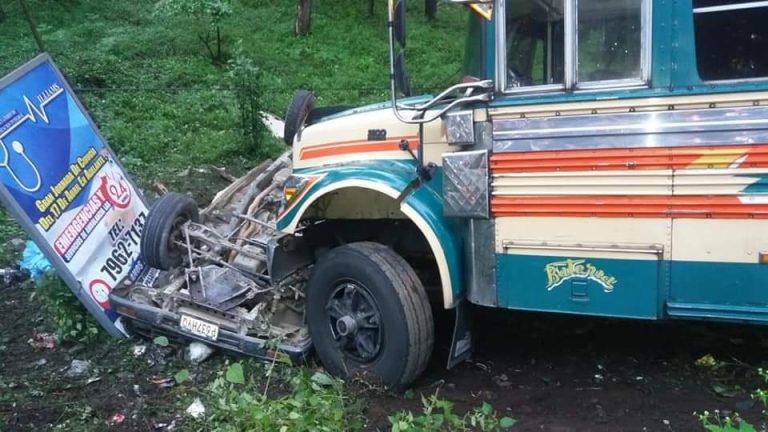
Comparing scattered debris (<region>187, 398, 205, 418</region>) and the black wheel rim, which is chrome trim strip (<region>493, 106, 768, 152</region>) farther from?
scattered debris (<region>187, 398, 205, 418</region>)

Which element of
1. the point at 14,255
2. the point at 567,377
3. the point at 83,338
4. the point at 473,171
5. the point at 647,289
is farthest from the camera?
the point at 14,255

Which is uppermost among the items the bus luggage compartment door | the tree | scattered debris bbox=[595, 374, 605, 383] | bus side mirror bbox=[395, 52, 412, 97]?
the tree

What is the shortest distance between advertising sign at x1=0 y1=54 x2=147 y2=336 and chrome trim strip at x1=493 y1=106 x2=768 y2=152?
3181 mm

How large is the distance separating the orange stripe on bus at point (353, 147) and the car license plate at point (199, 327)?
1.30 m

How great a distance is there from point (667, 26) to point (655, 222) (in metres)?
0.95

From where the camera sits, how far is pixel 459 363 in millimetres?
4863

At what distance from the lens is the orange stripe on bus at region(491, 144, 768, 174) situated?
11.4 ft

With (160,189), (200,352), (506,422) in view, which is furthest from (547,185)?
(160,189)

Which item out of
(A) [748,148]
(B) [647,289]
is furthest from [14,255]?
(A) [748,148]

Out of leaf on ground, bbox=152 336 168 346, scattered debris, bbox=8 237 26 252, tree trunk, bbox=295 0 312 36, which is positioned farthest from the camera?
tree trunk, bbox=295 0 312 36

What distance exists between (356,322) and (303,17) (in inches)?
554

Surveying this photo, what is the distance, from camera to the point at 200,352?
512 cm

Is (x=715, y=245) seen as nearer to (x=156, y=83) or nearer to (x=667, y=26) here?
(x=667, y=26)

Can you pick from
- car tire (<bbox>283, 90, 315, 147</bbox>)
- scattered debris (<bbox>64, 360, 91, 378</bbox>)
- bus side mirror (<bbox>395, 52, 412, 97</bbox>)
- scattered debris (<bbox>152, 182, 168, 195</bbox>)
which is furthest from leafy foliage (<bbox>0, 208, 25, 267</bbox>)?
bus side mirror (<bbox>395, 52, 412, 97</bbox>)
